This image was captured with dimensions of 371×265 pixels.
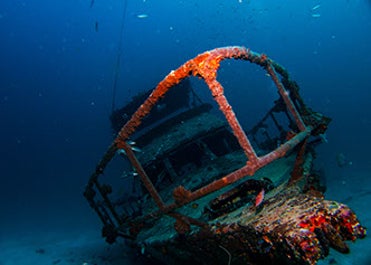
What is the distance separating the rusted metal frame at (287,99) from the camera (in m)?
3.19

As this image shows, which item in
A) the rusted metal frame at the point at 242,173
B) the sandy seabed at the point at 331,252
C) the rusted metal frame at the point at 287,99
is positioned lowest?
the sandy seabed at the point at 331,252

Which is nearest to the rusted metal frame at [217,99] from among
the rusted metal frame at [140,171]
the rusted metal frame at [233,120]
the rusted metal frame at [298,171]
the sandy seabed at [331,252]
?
the rusted metal frame at [233,120]

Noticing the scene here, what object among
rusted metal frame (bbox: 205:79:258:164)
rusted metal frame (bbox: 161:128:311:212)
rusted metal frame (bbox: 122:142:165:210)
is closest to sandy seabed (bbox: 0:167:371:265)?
rusted metal frame (bbox: 122:142:165:210)

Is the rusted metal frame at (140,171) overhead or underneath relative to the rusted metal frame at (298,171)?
overhead

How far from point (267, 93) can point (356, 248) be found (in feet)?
213

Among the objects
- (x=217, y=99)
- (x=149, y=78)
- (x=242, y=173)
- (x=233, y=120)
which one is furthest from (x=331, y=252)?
(x=149, y=78)

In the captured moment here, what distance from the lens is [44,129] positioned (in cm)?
11381

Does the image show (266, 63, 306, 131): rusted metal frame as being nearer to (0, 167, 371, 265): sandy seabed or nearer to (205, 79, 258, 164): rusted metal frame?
(205, 79, 258, 164): rusted metal frame

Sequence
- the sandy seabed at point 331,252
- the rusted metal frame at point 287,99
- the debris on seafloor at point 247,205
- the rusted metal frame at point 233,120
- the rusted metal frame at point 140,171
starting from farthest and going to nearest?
the sandy seabed at point 331,252
the rusted metal frame at point 287,99
the rusted metal frame at point 140,171
the rusted metal frame at point 233,120
the debris on seafloor at point 247,205

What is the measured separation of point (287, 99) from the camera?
10.6 feet

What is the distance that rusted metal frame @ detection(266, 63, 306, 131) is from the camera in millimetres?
3188

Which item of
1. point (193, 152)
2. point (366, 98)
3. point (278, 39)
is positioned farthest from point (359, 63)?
point (278, 39)

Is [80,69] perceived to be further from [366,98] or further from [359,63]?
[366,98]

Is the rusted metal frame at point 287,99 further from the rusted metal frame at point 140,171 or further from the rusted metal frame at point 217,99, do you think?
the rusted metal frame at point 140,171
